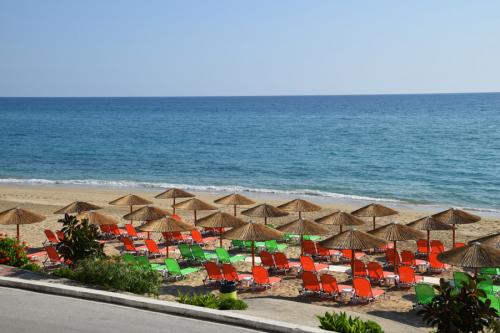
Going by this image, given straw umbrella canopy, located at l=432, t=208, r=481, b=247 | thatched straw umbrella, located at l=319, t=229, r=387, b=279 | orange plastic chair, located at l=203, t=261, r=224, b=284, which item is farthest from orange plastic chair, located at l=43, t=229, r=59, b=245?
straw umbrella canopy, located at l=432, t=208, r=481, b=247

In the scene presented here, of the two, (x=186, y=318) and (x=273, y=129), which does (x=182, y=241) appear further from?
(x=273, y=129)

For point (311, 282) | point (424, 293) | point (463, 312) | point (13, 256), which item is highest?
point (463, 312)

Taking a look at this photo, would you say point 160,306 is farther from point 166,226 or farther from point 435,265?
point 435,265

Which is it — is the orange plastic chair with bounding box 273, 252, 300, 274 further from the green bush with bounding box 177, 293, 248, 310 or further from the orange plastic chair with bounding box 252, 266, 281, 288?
the green bush with bounding box 177, 293, 248, 310

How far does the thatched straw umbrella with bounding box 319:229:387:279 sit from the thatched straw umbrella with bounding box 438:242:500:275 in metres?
1.78

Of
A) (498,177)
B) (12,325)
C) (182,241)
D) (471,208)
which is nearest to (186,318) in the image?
(12,325)

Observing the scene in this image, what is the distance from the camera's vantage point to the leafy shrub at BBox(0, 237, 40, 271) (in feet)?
47.8

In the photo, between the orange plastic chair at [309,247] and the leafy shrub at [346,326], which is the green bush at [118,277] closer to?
the leafy shrub at [346,326]

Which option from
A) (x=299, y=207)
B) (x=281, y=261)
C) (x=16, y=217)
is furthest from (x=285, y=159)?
(x=281, y=261)

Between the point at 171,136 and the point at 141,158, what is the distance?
24892 millimetres

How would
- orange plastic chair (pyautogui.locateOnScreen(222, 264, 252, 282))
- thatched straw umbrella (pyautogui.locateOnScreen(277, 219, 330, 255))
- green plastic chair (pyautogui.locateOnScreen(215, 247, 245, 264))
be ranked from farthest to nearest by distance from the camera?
green plastic chair (pyautogui.locateOnScreen(215, 247, 245, 264)) < thatched straw umbrella (pyautogui.locateOnScreen(277, 219, 330, 255)) < orange plastic chair (pyautogui.locateOnScreen(222, 264, 252, 282))

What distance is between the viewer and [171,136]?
83312mm

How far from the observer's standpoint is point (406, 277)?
50.4 feet

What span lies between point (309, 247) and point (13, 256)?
8287mm
